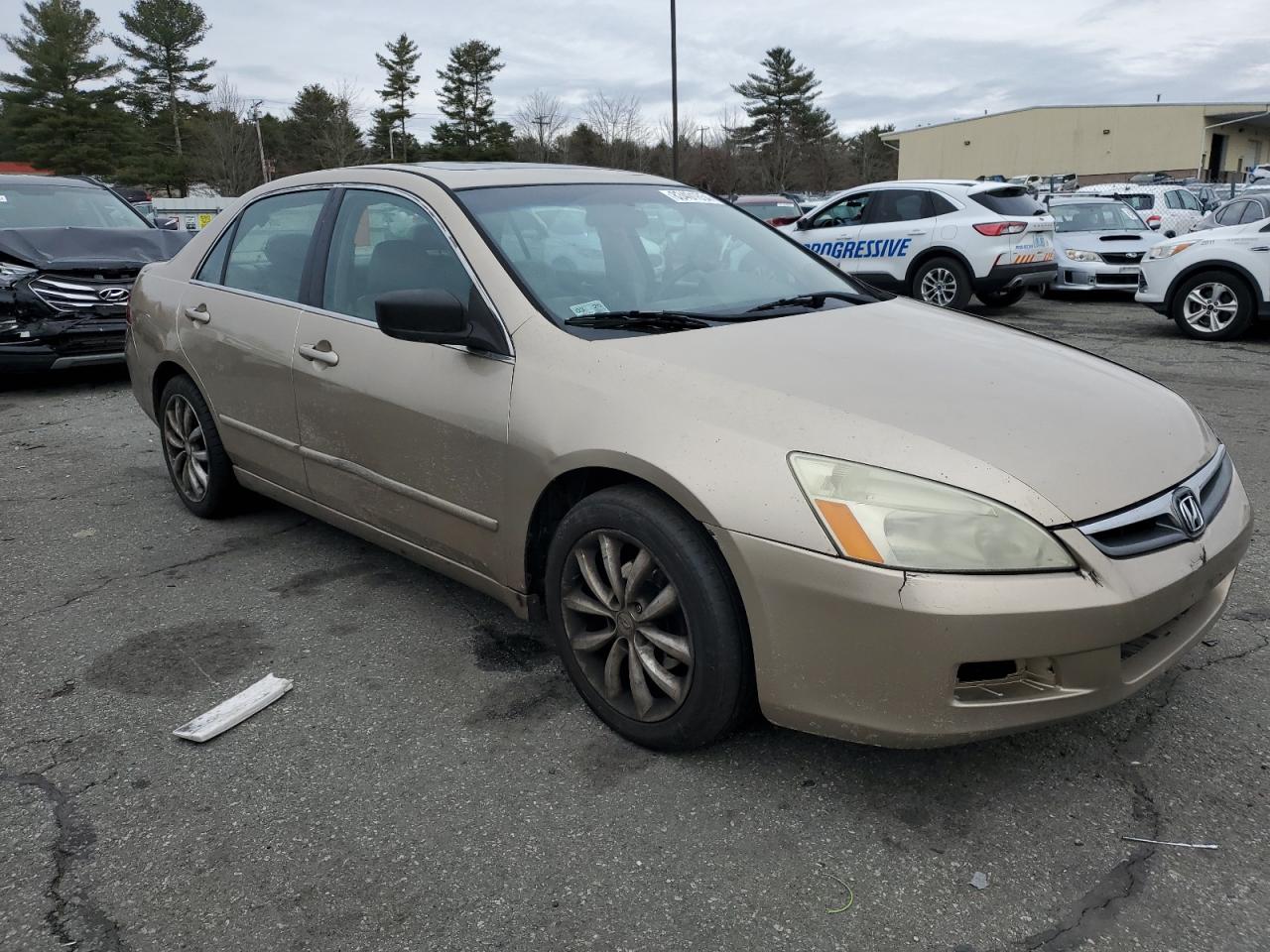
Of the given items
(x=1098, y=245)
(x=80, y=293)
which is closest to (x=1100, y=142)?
(x=1098, y=245)

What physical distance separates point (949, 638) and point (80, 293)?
8008 mm

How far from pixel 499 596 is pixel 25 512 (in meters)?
3.25

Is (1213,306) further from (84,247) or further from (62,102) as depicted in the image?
(62,102)

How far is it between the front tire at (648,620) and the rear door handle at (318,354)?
1.24m

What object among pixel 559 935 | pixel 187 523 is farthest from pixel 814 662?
pixel 187 523

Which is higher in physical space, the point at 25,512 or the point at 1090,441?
the point at 1090,441

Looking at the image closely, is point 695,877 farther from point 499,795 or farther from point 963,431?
point 963,431

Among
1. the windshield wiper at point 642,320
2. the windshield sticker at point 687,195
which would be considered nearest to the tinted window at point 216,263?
the windshield sticker at point 687,195

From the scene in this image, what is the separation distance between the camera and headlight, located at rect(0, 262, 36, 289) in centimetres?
772

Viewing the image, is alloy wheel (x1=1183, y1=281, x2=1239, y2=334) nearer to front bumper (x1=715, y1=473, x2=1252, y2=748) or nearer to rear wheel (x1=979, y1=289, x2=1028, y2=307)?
rear wheel (x1=979, y1=289, x2=1028, y2=307)

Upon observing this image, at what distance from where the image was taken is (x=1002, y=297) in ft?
41.9

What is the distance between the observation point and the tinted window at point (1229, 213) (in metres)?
14.2

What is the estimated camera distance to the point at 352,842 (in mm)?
2355

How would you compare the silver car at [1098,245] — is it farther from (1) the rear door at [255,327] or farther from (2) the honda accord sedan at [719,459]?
(1) the rear door at [255,327]
